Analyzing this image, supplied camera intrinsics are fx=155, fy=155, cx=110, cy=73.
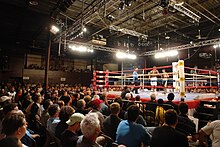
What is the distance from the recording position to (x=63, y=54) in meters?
14.7

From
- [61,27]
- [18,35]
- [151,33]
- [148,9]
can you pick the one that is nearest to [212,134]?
Result: [148,9]

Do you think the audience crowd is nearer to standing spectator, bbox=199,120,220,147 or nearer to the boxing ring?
standing spectator, bbox=199,120,220,147

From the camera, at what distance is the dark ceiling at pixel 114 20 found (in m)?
6.87

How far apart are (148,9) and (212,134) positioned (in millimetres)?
6649

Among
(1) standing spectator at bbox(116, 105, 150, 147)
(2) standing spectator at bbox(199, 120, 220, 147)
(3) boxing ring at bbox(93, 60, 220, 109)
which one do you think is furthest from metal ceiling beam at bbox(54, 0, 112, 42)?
(2) standing spectator at bbox(199, 120, 220, 147)

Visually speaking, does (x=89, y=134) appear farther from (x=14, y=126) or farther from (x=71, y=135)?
(x=14, y=126)

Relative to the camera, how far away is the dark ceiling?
6.87 m

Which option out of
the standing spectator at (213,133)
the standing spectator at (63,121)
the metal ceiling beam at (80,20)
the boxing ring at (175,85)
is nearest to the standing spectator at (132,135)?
the standing spectator at (63,121)

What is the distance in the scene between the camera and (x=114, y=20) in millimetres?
8742

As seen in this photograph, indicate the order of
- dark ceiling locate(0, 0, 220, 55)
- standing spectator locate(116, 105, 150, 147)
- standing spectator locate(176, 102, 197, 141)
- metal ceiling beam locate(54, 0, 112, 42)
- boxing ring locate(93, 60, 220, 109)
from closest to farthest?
1. standing spectator locate(116, 105, 150, 147)
2. standing spectator locate(176, 102, 197, 141)
3. boxing ring locate(93, 60, 220, 109)
4. metal ceiling beam locate(54, 0, 112, 42)
5. dark ceiling locate(0, 0, 220, 55)

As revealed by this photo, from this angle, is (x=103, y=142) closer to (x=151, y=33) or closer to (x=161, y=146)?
(x=161, y=146)

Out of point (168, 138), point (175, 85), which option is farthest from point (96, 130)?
point (175, 85)

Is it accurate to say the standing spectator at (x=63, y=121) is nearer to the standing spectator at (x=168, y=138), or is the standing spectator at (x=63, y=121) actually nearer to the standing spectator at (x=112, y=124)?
the standing spectator at (x=112, y=124)

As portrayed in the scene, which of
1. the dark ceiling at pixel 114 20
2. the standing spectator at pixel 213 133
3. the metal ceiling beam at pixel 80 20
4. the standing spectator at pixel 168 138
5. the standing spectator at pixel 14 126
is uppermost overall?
the dark ceiling at pixel 114 20
